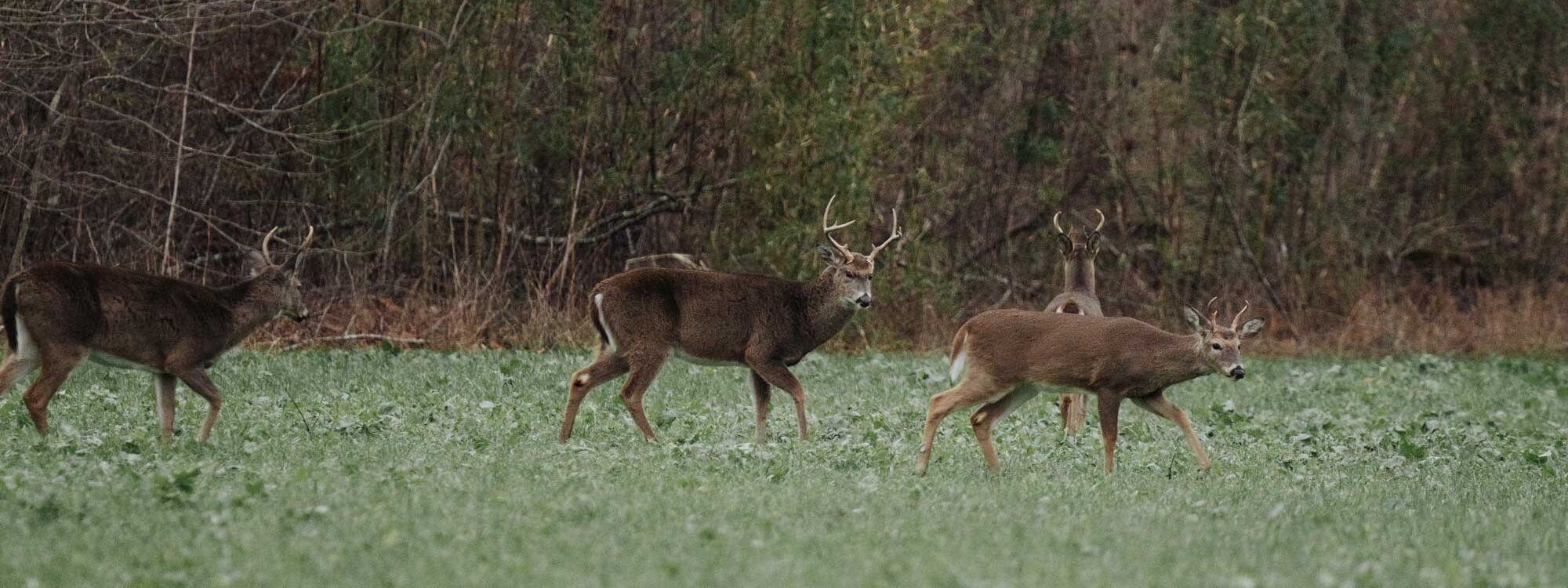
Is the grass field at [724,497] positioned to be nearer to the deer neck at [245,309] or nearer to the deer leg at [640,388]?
the deer leg at [640,388]

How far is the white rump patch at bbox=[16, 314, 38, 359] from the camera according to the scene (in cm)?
864

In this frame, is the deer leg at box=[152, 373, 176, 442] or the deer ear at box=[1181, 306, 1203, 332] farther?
the deer ear at box=[1181, 306, 1203, 332]

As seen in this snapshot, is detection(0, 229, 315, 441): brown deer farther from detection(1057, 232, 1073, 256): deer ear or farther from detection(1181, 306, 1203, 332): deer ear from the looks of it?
detection(1057, 232, 1073, 256): deer ear

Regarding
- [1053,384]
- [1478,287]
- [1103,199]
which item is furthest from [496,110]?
[1478,287]

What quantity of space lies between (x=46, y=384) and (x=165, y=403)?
570mm

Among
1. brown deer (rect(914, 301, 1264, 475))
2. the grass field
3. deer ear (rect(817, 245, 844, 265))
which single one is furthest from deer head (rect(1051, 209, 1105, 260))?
brown deer (rect(914, 301, 1264, 475))

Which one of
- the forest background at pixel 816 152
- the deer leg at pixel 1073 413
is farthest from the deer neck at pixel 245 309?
the deer leg at pixel 1073 413

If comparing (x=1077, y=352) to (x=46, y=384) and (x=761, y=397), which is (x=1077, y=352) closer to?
(x=761, y=397)

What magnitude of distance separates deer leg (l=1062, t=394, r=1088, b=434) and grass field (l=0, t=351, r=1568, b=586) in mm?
151

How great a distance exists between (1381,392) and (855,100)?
5.82m

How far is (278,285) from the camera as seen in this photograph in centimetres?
998

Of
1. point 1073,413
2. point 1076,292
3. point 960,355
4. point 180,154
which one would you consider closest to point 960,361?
point 960,355

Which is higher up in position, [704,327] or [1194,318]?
[1194,318]

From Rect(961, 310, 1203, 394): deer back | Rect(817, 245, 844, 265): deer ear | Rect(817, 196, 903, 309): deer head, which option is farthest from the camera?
Rect(817, 245, 844, 265): deer ear
